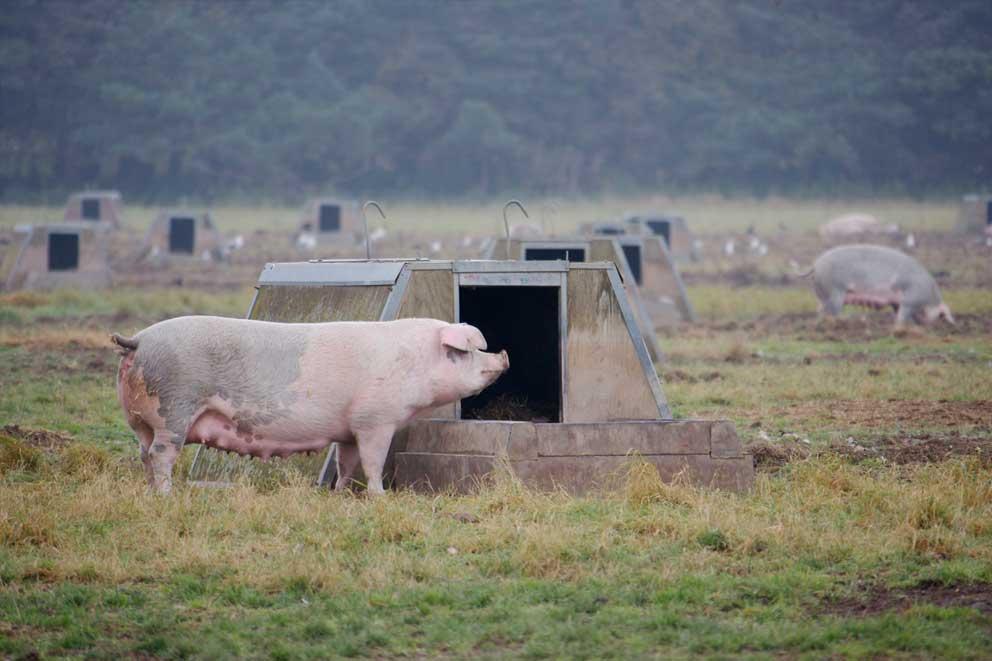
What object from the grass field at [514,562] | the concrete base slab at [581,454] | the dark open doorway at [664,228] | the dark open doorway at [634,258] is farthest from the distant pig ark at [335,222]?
the concrete base slab at [581,454]

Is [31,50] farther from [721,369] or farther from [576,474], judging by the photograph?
[576,474]

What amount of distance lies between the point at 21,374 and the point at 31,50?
56.9 m

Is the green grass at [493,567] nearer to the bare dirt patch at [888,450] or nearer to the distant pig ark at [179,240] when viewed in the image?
the bare dirt patch at [888,450]

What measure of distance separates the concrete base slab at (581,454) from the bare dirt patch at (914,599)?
2174 millimetres

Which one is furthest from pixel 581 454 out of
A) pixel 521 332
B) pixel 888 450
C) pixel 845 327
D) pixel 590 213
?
pixel 590 213

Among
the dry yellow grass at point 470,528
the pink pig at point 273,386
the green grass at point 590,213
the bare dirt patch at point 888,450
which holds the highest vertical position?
the green grass at point 590,213

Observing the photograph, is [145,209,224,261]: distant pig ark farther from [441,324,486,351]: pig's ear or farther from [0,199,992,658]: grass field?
[441,324,486,351]: pig's ear

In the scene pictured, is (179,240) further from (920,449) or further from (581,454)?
(581,454)

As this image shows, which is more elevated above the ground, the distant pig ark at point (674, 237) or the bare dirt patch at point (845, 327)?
the distant pig ark at point (674, 237)

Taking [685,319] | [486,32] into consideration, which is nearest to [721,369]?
[685,319]

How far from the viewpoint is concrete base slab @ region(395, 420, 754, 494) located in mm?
9500

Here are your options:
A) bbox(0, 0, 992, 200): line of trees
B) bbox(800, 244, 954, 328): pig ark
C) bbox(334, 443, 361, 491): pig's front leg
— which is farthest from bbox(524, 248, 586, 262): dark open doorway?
bbox(0, 0, 992, 200): line of trees

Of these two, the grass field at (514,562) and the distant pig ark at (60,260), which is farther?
the distant pig ark at (60,260)

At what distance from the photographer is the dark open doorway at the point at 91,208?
46969 millimetres
